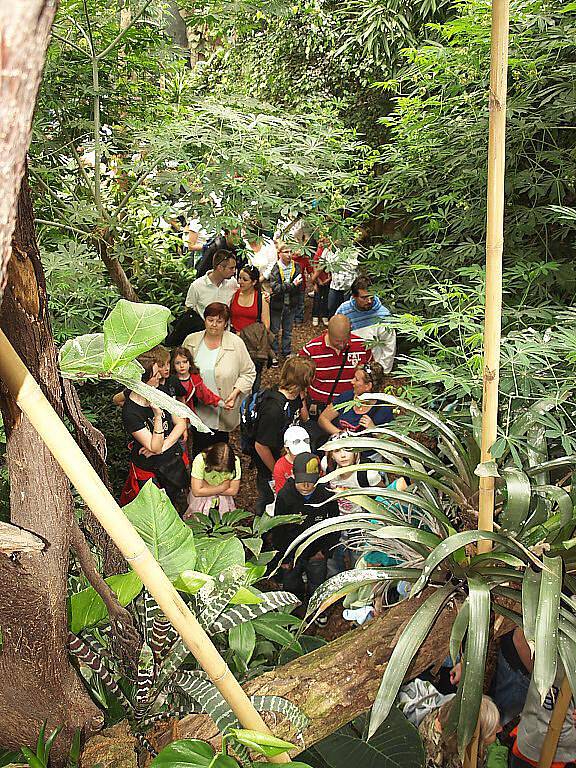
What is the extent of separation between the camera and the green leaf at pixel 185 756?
95 cm

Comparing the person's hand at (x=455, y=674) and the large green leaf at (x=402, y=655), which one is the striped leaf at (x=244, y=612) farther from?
the person's hand at (x=455, y=674)

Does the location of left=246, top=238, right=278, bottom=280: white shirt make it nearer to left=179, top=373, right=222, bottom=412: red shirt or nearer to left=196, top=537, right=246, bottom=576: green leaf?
left=179, top=373, right=222, bottom=412: red shirt

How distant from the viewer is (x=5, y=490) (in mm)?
2244

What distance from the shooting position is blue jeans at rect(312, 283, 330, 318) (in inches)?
263

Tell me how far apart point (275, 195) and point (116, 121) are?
1132mm

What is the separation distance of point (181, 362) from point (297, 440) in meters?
0.85

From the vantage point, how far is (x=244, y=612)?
4.29 ft

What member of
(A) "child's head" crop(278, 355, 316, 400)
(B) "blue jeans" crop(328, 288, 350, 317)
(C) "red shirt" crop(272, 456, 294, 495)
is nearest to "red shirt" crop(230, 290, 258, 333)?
(A) "child's head" crop(278, 355, 316, 400)

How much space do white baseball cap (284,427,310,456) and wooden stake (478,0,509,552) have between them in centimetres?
170

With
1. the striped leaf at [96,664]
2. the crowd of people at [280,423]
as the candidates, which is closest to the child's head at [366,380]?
the crowd of people at [280,423]

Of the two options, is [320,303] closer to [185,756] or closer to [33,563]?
[33,563]

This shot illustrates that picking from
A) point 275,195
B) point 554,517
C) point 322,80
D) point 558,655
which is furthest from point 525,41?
point 322,80

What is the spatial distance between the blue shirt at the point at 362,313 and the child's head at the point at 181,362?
1.15 meters

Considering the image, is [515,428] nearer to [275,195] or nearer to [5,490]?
[5,490]
